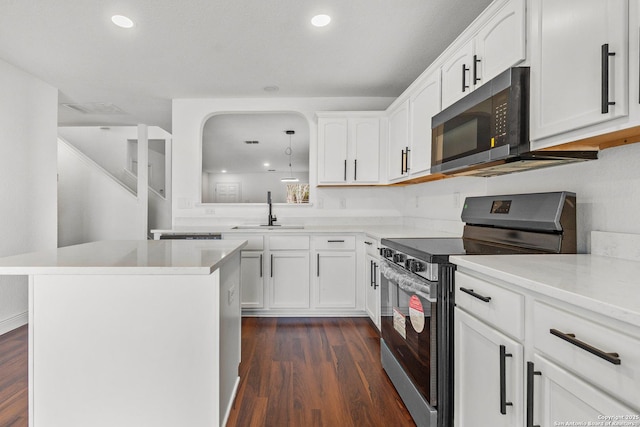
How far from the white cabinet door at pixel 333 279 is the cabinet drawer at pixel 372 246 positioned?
0.76 feet

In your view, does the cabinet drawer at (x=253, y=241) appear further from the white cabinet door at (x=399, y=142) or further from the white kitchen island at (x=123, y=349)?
the white kitchen island at (x=123, y=349)

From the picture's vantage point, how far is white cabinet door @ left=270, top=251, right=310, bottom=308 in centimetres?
333

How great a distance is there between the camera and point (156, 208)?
6.09 meters

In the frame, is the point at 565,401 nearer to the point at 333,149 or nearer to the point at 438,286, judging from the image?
the point at 438,286

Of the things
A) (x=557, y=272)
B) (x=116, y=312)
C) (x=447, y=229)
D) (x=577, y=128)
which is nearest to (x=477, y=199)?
(x=447, y=229)

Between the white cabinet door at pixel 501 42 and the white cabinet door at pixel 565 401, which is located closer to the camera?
the white cabinet door at pixel 565 401

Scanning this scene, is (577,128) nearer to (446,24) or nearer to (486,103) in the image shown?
(486,103)

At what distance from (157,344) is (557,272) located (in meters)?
1.55

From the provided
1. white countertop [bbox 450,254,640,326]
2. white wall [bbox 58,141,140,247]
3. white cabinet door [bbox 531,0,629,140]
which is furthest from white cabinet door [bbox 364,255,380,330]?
white wall [bbox 58,141,140,247]

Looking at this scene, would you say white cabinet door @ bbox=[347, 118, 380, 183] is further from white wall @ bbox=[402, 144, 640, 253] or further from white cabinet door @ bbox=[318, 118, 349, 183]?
white wall @ bbox=[402, 144, 640, 253]

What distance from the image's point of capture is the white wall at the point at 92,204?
5168 millimetres

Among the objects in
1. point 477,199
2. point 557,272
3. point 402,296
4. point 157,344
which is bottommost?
point 157,344

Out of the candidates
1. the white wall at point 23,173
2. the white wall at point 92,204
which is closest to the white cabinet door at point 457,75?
the white wall at point 23,173

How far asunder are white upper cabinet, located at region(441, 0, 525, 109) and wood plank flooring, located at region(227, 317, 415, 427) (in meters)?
1.83
